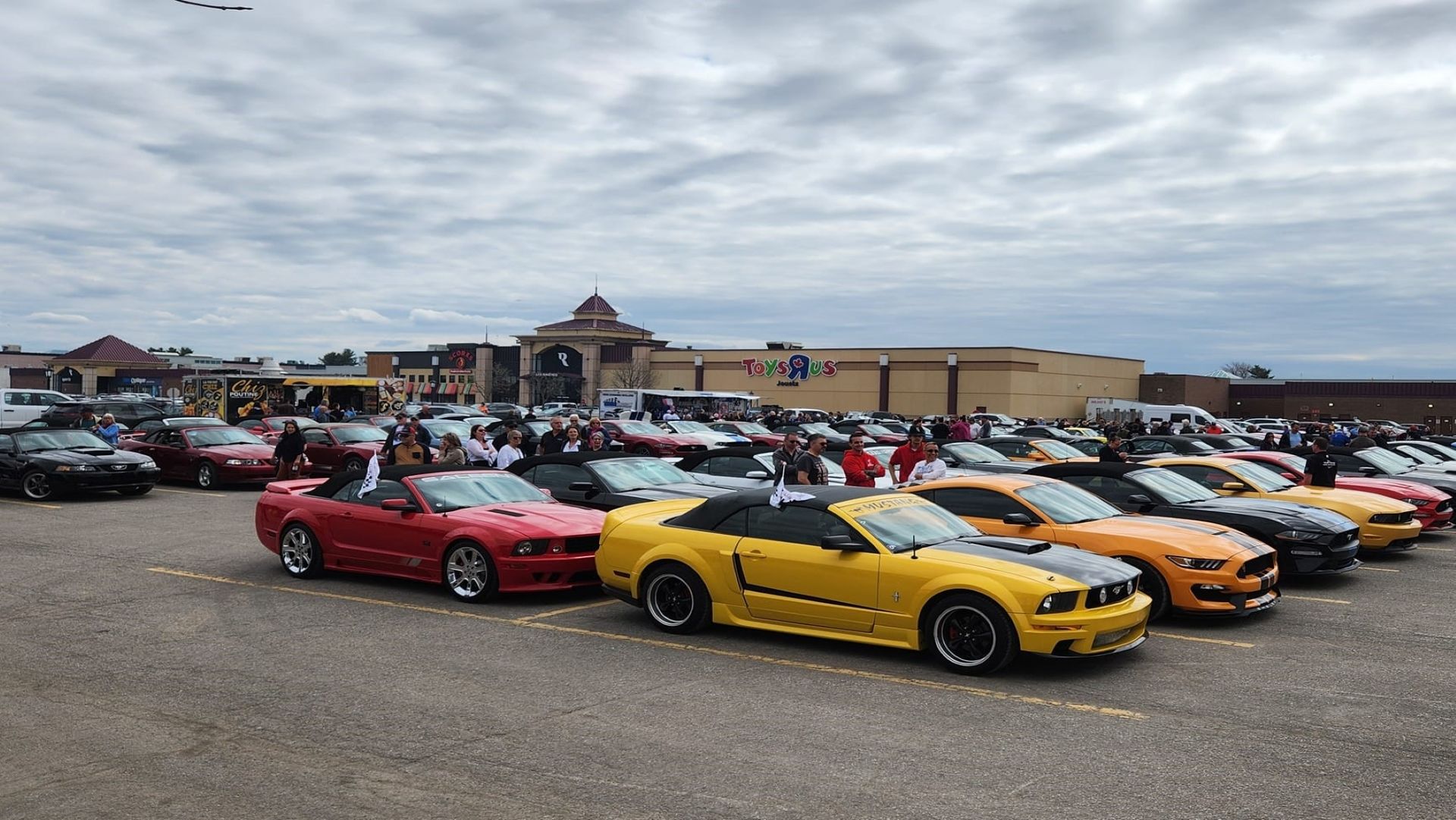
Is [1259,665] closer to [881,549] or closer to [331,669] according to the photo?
[881,549]

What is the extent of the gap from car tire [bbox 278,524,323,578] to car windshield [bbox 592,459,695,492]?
3172 millimetres

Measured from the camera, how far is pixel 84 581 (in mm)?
11727

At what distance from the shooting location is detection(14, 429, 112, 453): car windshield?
2020 centimetres

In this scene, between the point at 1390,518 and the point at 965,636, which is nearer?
the point at 965,636

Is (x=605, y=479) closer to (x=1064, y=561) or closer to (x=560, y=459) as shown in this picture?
(x=560, y=459)

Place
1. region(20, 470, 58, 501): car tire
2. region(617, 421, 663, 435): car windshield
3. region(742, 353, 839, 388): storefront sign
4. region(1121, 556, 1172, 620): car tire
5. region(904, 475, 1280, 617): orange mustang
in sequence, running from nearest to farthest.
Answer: region(904, 475, 1280, 617): orange mustang, region(1121, 556, 1172, 620): car tire, region(20, 470, 58, 501): car tire, region(617, 421, 663, 435): car windshield, region(742, 353, 839, 388): storefront sign

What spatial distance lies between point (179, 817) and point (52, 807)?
65 centimetres

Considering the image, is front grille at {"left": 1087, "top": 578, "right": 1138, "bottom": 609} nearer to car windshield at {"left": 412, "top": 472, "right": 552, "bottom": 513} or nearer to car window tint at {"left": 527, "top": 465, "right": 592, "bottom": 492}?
car windshield at {"left": 412, "top": 472, "right": 552, "bottom": 513}

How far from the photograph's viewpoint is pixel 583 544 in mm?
10969

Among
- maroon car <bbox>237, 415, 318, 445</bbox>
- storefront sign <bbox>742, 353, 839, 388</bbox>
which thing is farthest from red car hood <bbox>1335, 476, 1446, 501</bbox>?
storefront sign <bbox>742, 353, 839, 388</bbox>

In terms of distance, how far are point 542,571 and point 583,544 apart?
0.50 metres

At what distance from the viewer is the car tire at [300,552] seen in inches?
475

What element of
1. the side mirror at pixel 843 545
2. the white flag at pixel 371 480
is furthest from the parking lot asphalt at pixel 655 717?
the white flag at pixel 371 480

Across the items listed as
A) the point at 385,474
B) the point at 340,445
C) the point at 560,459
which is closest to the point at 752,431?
the point at 340,445
